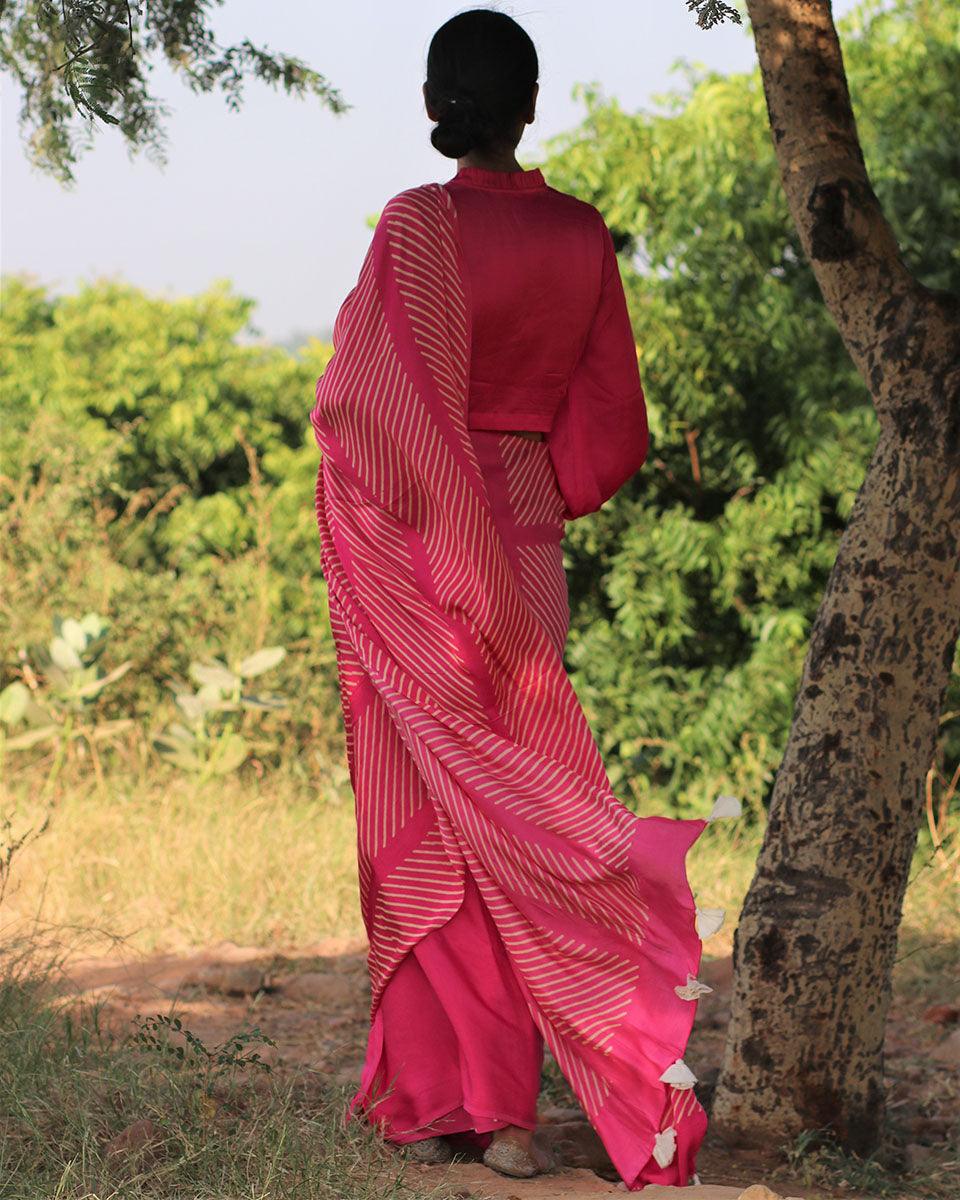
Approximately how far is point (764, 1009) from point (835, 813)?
403mm

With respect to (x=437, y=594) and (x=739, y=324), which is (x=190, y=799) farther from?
(x=437, y=594)

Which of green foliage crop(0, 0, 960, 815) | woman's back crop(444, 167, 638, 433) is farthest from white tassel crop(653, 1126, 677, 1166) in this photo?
green foliage crop(0, 0, 960, 815)

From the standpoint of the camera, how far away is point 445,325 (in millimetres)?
2658

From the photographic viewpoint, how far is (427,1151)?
2656mm

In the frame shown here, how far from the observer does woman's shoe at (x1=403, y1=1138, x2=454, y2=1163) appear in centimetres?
265

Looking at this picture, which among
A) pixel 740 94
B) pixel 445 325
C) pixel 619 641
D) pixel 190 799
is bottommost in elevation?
pixel 190 799

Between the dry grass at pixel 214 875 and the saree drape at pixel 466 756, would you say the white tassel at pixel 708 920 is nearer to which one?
the saree drape at pixel 466 756

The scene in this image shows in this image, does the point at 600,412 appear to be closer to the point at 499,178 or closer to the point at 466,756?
the point at 499,178

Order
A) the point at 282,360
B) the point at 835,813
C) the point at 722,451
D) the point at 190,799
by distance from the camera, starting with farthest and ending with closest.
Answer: the point at 282,360, the point at 722,451, the point at 190,799, the point at 835,813

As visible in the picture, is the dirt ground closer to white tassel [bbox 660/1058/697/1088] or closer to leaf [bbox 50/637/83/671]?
white tassel [bbox 660/1058/697/1088]

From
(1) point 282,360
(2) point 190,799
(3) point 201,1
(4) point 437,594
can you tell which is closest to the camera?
(4) point 437,594

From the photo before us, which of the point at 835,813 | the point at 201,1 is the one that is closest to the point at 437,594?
the point at 835,813

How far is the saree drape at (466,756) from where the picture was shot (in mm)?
2562

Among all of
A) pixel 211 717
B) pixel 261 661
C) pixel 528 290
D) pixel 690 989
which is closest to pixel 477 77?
pixel 528 290
